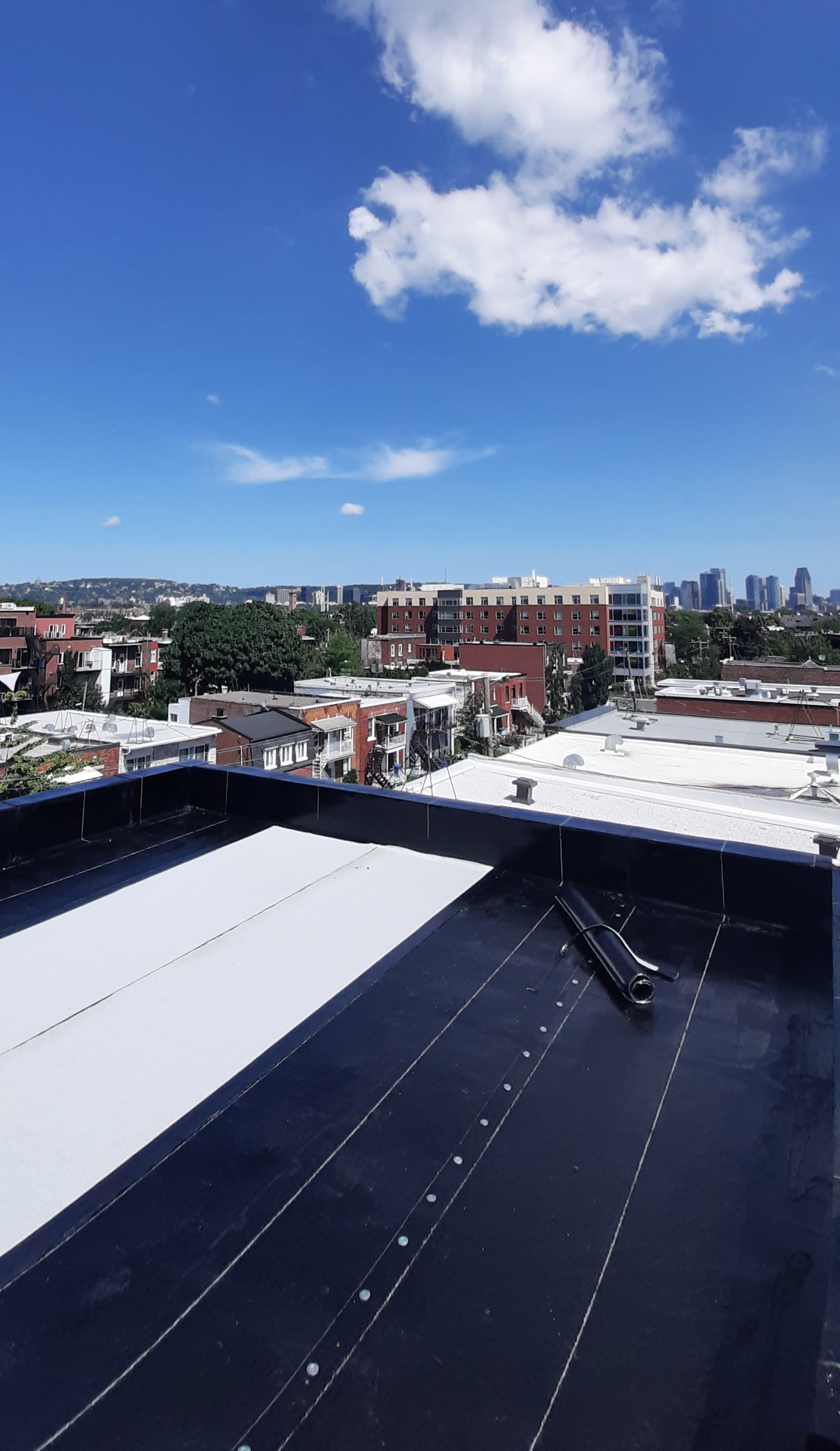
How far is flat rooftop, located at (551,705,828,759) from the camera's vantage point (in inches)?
682

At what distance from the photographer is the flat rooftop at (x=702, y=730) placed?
56.8ft

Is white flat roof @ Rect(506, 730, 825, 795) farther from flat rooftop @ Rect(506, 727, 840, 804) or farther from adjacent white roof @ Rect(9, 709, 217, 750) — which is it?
adjacent white roof @ Rect(9, 709, 217, 750)

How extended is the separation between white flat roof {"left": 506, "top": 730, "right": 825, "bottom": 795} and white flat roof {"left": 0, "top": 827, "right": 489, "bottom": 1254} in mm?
9241

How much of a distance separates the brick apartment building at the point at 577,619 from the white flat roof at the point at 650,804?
164ft

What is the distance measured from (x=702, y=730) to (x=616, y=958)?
1756cm

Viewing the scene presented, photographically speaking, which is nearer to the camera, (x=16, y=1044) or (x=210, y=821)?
(x=16, y=1044)

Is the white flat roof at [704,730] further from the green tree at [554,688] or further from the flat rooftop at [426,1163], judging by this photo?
the green tree at [554,688]

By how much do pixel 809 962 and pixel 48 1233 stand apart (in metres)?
3.24

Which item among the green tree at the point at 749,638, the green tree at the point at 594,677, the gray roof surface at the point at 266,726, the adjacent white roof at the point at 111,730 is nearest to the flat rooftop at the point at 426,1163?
the adjacent white roof at the point at 111,730

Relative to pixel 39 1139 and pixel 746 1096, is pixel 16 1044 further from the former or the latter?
pixel 746 1096

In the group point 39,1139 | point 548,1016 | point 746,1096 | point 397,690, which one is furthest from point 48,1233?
point 397,690

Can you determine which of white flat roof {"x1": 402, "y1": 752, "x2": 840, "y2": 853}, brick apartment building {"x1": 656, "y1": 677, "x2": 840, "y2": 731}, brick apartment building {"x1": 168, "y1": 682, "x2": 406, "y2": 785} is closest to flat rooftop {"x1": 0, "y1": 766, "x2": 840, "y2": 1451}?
white flat roof {"x1": 402, "y1": 752, "x2": 840, "y2": 853}

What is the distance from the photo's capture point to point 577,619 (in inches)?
2653

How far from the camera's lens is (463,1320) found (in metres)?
1.67
